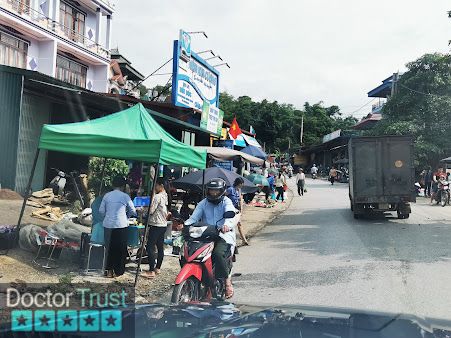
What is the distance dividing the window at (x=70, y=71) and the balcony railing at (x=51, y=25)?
4.12ft

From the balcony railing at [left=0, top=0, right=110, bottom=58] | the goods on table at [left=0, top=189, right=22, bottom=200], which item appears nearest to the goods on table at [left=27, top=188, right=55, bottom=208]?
the goods on table at [left=0, top=189, right=22, bottom=200]

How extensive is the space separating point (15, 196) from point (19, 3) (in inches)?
552

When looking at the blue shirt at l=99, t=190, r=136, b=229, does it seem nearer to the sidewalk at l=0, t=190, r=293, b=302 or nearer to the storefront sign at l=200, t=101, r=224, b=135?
the sidewalk at l=0, t=190, r=293, b=302

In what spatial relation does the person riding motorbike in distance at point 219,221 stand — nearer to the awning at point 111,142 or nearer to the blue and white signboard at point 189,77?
the awning at point 111,142

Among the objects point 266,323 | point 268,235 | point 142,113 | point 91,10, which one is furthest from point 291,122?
point 266,323

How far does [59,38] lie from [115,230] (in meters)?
20.2

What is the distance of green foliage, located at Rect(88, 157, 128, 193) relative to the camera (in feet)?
44.6

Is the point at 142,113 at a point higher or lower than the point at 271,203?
higher

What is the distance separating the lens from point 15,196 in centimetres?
1221

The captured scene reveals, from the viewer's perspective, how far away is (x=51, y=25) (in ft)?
79.5

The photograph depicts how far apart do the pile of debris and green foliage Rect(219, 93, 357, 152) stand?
130 ft

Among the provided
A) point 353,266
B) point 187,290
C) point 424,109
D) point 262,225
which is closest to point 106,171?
point 262,225

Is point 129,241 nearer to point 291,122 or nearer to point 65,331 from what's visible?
point 65,331

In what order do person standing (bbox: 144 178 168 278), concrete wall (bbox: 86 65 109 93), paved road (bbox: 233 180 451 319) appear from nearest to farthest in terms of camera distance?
paved road (bbox: 233 180 451 319) < person standing (bbox: 144 178 168 278) < concrete wall (bbox: 86 65 109 93)
